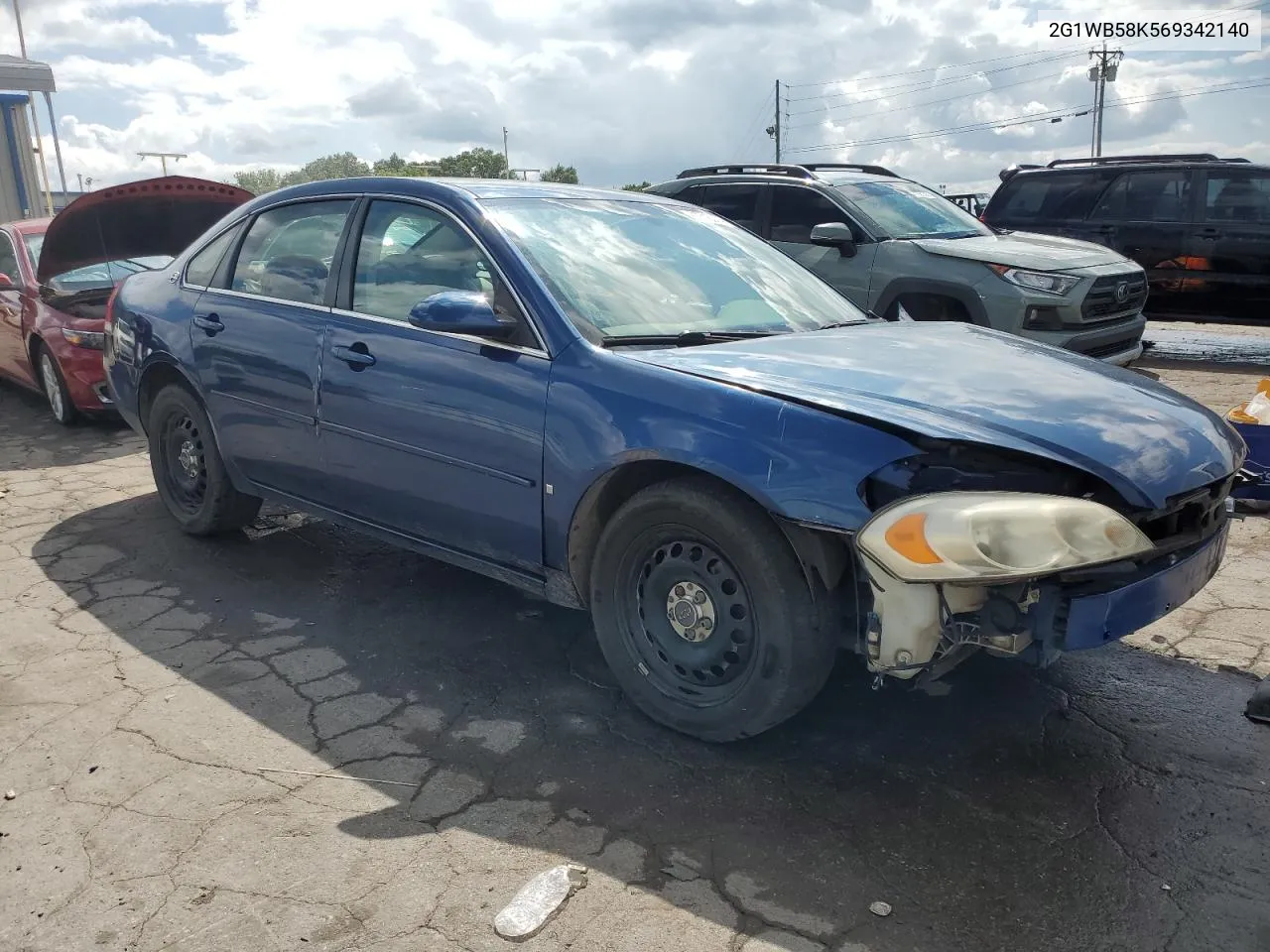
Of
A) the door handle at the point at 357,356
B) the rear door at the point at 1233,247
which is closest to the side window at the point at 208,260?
the door handle at the point at 357,356

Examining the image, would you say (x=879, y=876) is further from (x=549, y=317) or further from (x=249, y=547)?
(x=249, y=547)

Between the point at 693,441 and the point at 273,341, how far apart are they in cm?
224

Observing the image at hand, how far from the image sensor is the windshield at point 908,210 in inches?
334

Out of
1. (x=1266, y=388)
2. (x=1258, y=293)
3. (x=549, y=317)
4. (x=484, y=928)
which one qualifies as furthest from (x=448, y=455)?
(x=1258, y=293)

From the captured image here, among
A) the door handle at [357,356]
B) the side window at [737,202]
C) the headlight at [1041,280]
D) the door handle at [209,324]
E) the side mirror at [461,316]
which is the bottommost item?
the headlight at [1041,280]

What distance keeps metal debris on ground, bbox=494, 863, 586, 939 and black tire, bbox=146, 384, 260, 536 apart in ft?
10.1

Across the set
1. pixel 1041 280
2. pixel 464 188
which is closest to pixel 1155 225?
pixel 1041 280

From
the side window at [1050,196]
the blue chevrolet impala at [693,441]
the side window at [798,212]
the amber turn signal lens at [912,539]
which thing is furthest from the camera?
the side window at [1050,196]

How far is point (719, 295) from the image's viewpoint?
151 inches

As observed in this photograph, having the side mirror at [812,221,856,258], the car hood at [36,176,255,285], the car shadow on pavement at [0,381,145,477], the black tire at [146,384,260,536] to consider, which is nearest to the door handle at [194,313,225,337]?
the black tire at [146,384,260,536]

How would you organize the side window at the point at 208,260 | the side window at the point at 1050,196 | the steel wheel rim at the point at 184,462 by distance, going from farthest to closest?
the side window at the point at 1050,196
the steel wheel rim at the point at 184,462
the side window at the point at 208,260

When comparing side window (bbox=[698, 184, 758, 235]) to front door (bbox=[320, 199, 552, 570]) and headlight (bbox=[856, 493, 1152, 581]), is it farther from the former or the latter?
headlight (bbox=[856, 493, 1152, 581])

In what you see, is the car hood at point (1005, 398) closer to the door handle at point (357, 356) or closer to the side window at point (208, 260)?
the door handle at point (357, 356)

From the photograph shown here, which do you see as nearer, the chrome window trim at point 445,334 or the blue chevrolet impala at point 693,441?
the blue chevrolet impala at point 693,441
